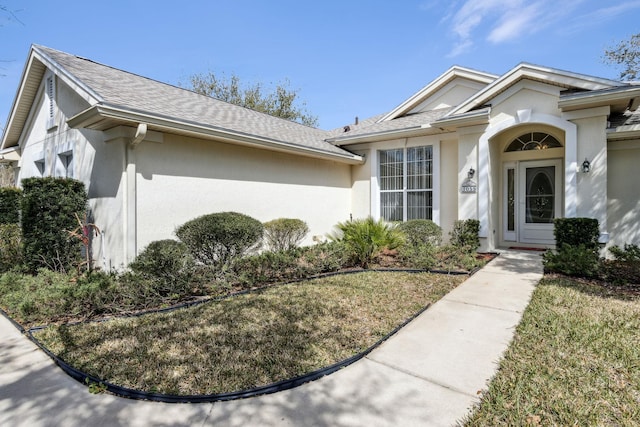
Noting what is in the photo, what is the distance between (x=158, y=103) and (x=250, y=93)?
2320cm

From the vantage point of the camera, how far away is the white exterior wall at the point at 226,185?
702cm

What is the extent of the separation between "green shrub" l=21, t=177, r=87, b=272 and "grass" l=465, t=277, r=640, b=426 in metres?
8.71

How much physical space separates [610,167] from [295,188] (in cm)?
896

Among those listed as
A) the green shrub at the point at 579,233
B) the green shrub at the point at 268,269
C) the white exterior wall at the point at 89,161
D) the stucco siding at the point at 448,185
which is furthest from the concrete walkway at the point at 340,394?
the stucco siding at the point at 448,185

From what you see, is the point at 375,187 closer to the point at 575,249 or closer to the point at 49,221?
the point at 575,249

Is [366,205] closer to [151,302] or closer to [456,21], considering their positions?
[456,21]

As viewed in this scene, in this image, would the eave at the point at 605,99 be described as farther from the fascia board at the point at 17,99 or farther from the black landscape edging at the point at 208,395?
the fascia board at the point at 17,99

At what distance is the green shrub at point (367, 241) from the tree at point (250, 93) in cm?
2327

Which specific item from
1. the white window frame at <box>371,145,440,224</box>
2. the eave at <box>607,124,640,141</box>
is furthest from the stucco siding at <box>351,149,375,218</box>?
the eave at <box>607,124,640,141</box>

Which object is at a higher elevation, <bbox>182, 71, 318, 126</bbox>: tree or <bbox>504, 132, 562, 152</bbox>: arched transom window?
<bbox>182, 71, 318, 126</bbox>: tree

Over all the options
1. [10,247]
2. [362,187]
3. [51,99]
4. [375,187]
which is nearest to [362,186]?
[362,187]

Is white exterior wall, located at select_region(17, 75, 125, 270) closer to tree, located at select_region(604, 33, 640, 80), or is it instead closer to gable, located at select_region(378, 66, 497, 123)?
gable, located at select_region(378, 66, 497, 123)

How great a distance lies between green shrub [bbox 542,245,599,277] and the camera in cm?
645

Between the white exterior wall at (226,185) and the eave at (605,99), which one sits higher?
the eave at (605,99)
